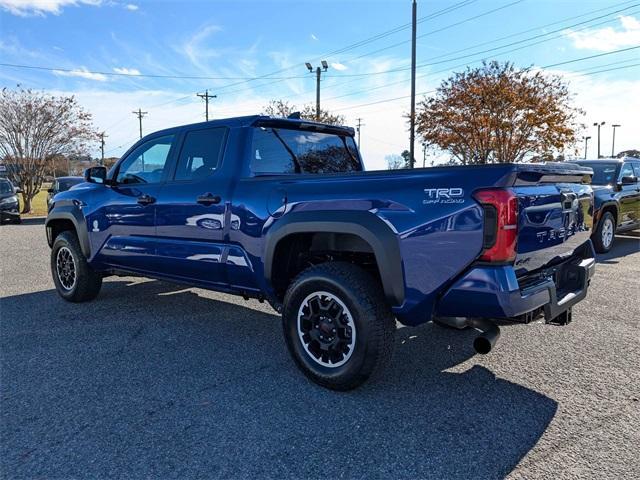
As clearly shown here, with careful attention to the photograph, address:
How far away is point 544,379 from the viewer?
346 cm

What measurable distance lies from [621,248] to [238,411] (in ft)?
30.2

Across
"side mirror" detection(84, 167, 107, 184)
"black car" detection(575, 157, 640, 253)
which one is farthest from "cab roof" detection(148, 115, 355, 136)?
"black car" detection(575, 157, 640, 253)

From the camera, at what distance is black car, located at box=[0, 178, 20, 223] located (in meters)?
16.7

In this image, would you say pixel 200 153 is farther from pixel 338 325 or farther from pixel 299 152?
pixel 338 325

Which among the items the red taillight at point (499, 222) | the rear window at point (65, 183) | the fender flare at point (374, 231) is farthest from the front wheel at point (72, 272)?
the rear window at point (65, 183)

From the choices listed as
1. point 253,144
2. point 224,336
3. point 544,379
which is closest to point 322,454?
point 544,379

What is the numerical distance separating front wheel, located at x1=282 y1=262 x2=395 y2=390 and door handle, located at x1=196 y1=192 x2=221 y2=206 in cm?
102

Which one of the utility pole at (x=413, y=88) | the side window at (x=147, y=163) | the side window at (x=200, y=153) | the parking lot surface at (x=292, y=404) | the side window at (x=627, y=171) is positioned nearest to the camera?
the parking lot surface at (x=292, y=404)

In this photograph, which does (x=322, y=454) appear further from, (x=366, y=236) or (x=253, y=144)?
(x=253, y=144)

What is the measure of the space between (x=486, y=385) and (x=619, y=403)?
0.79 meters

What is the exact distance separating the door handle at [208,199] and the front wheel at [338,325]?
1017 millimetres

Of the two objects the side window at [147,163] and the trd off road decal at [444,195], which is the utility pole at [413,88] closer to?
the side window at [147,163]

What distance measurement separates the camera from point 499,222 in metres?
2.60

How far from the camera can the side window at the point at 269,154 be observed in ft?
13.3
